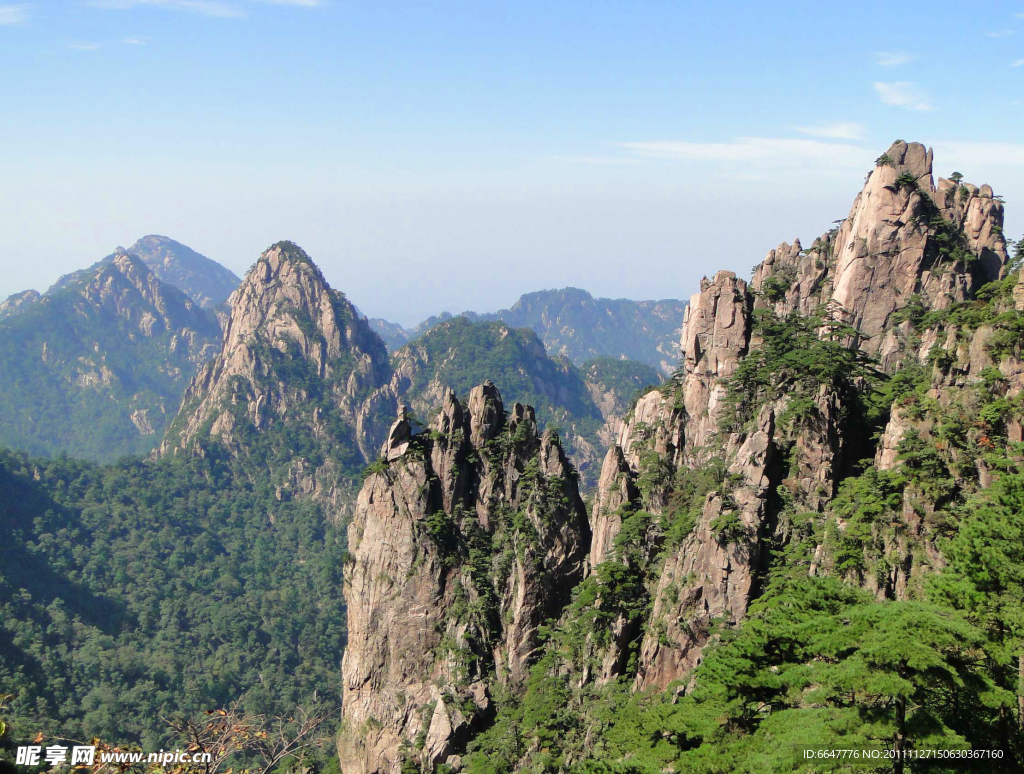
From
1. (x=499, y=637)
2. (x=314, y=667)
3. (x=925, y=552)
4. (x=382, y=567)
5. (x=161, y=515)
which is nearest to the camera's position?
(x=925, y=552)

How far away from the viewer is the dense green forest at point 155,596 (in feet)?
320

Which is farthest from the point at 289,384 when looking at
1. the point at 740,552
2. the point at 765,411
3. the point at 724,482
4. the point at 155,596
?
the point at 740,552

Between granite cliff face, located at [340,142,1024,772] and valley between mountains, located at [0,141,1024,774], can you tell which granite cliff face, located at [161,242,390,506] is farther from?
granite cliff face, located at [340,142,1024,772]

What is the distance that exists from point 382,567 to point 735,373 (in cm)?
2865

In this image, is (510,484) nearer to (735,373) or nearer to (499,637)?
(499,637)

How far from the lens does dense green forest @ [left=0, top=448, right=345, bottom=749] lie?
320 feet

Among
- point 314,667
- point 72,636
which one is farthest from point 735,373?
point 72,636

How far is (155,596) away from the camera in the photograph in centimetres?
12888

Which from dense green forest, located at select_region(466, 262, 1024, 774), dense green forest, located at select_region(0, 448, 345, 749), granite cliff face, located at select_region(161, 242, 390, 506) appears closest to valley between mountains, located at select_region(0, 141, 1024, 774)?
dense green forest, located at select_region(466, 262, 1024, 774)

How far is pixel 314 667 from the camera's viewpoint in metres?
118

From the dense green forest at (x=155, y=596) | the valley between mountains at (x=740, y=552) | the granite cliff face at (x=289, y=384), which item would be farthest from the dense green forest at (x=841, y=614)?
the granite cliff face at (x=289, y=384)

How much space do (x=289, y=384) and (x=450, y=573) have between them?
441 feet

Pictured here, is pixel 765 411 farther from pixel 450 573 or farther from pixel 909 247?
pixel 450 573

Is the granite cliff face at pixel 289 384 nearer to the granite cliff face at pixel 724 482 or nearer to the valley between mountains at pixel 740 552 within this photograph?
the valley between mountains at pixel 740 552
